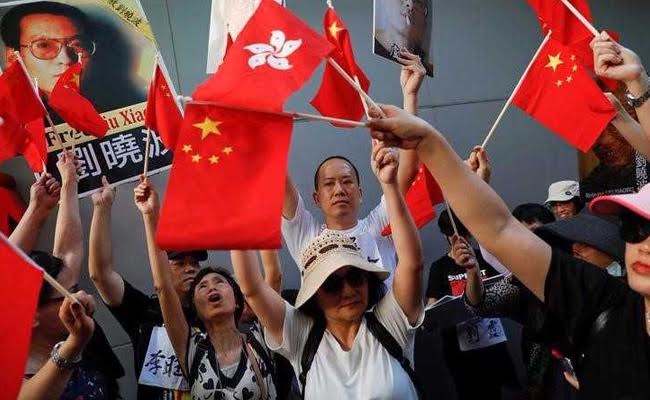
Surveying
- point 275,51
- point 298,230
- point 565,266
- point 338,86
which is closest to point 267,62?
point 275,51

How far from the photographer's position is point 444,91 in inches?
230

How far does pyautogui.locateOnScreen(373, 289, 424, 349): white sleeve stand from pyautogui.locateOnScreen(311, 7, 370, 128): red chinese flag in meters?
0.97

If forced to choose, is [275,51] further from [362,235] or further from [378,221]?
[378,221]

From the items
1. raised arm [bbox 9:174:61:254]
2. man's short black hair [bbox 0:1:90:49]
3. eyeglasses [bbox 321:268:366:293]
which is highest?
man's short black hair [bbox 0:1:90:49]

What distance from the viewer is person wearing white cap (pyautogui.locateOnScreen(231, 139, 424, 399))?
249cm

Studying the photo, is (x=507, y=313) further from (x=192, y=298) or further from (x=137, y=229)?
(x=137, y=229)

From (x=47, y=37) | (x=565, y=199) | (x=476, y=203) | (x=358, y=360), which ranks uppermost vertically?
(x=47, y=37)

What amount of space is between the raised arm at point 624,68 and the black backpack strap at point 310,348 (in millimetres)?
1375

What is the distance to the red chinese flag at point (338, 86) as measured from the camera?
309cm

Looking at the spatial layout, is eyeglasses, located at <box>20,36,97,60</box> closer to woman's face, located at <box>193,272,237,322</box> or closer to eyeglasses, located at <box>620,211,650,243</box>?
woman's face, located at <box>193,272,237,322</box>

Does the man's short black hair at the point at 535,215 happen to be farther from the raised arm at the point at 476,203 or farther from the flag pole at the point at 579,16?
the raised arm at the point at 476,203

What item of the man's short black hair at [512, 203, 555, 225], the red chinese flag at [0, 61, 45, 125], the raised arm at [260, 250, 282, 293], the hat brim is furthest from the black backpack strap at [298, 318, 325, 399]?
the man's short black hair at [512, 203, 555, 225]

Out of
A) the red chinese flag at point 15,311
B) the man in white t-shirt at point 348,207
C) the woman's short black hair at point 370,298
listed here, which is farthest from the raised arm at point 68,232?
the red chinese flag at point 15,311

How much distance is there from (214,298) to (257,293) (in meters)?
0.75
